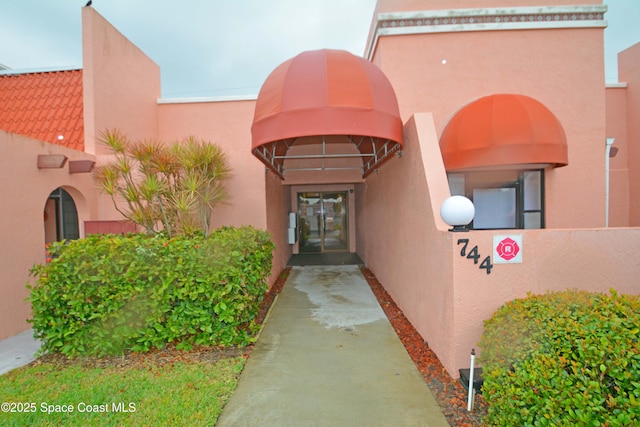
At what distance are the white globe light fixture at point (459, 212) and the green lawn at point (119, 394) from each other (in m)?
3.24

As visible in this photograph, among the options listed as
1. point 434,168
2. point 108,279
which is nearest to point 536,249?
point 434,168

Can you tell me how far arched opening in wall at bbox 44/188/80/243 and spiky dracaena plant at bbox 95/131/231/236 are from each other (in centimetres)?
217

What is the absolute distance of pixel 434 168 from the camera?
14.9 ft

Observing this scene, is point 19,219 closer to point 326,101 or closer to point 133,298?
point 133,298

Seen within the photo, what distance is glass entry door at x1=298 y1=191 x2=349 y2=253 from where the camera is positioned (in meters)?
15.0

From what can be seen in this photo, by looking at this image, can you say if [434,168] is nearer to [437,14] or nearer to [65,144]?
[437,14]

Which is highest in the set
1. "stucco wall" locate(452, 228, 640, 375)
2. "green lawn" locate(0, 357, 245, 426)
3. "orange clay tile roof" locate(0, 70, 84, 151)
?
"orange clay tile roof" locate(0, 70, 84, 151)

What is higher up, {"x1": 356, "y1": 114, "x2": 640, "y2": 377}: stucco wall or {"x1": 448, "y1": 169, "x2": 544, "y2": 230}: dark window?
{"x1": 448, "y1": 169, "x2": 544, "y2": 230}: dark window

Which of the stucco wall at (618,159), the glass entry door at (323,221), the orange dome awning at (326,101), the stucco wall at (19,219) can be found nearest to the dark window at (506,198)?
the stucco wall at (618,159)

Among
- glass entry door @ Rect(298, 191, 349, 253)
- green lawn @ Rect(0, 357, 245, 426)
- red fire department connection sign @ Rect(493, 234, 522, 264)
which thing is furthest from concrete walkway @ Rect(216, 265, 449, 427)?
glass entry door @ Rect(298, 191, 349, 253)

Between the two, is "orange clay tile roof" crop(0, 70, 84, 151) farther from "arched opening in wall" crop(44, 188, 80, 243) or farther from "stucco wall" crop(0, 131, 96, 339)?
"stucco wall" crop(0, 131, 96, 339)

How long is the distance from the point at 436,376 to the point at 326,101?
13.7ft

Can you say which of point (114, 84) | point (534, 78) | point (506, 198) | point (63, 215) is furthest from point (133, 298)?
point (534, 78)

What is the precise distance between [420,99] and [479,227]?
12.0 ft
